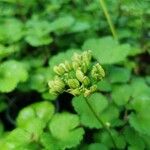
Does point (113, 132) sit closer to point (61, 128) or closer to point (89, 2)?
point (61, 128)

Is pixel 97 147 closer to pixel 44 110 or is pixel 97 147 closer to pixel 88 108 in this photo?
pixel 88 108

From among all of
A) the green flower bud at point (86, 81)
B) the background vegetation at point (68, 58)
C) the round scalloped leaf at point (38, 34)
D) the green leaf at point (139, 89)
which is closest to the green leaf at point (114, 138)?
the background vegetation at point (68, 58)

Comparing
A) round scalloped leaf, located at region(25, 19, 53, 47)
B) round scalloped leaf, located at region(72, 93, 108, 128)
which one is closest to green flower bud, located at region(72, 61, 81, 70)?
round scalloped leaf, located at region(72, 93, 108, 128)

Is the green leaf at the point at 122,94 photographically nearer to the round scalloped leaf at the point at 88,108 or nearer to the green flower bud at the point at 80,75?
the round scalloped leaf at the point at 88,108

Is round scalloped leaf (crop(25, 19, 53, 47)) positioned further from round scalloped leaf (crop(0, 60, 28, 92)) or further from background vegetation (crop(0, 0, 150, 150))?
round scalloped leaf (crop(0, 60, 28, 92))

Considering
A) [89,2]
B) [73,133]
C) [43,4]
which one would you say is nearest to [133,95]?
[73,133]
